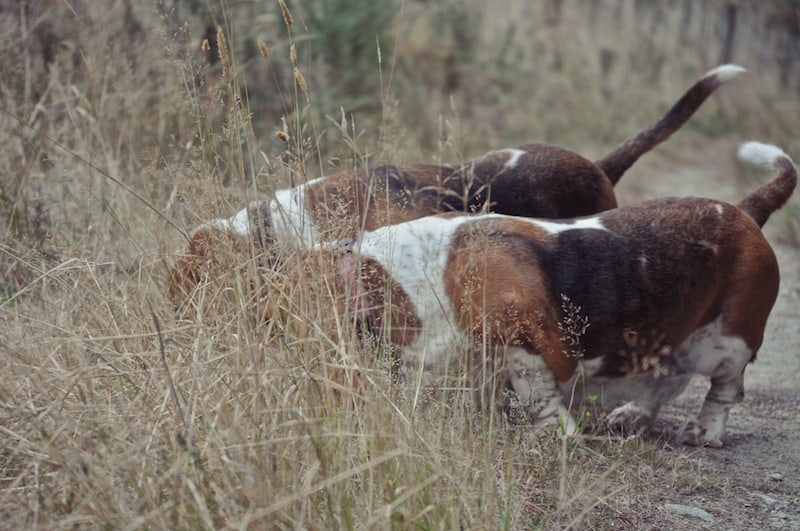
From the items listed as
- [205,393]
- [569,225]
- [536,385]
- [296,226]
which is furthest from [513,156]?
[205,393]

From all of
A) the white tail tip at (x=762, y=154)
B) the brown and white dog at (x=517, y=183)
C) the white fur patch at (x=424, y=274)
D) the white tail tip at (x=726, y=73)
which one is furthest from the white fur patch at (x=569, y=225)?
the white tail tip at (x=726, y=73)

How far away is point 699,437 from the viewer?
387cm

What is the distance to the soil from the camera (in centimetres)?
304

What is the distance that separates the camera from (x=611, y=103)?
32.0 feet

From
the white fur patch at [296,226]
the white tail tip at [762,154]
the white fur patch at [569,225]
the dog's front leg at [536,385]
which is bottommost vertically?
the dog's front leg at [536,385]

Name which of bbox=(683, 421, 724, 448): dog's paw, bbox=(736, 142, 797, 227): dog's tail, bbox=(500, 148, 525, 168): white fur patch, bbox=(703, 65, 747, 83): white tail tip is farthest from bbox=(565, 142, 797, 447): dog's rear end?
bbox=(703, 65, 747, 83): white tail tip

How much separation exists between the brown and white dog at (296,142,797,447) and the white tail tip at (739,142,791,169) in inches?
18.0

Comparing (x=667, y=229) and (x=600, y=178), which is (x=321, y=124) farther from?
(x=667, y=229)

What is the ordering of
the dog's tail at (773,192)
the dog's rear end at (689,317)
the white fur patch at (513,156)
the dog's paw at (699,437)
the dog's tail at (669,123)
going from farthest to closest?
the dog's tail at (669,123) < the white fur patch at (513,156) < the dog's tail at (773,192) < the dog's paw at (699,437) < the dog's rear end at (689,317)

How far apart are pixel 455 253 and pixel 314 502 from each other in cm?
134

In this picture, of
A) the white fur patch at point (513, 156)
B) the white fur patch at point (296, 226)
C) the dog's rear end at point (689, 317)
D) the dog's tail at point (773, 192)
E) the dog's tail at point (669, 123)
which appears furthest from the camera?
the dog's tail at point (669, 123)

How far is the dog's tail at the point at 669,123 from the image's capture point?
471 centimetres

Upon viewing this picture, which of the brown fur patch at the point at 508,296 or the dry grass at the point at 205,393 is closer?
the dry grass at the point at 205,393

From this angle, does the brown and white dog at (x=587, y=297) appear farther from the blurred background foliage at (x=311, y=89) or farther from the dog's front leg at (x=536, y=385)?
the blurred background foliage at (x=311, y=89)
